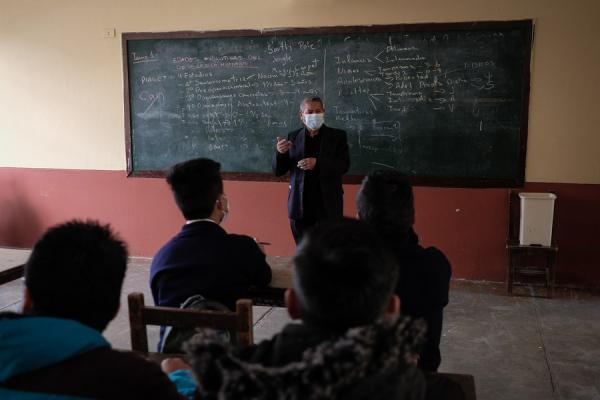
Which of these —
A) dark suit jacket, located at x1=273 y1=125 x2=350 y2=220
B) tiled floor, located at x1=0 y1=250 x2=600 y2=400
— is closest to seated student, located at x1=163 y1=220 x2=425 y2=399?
tiled floor, located at x1=0 y1=250 x2=600 y2=400

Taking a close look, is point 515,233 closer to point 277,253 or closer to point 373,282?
point 277,253

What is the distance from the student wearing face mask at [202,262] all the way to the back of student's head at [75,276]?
67cm

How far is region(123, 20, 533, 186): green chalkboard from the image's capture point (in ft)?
13.7

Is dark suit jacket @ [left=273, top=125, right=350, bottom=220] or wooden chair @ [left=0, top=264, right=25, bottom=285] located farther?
dark suit jacket @ [left=273, top=125, right=350, bottom=220]

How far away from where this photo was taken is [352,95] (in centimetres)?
442

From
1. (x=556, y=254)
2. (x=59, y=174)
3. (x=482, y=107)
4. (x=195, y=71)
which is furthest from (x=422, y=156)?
(x=59, y=174)

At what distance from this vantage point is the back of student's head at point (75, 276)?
1.08 meters

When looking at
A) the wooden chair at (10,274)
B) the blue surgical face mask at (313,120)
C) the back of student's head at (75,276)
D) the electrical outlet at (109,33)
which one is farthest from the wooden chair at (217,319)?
the electrical outlet at (109,33)

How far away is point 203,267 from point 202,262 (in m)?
0.02

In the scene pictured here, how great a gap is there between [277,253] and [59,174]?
2.19 meters

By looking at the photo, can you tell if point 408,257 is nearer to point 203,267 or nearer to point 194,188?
point 203,267

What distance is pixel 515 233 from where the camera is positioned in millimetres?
4242

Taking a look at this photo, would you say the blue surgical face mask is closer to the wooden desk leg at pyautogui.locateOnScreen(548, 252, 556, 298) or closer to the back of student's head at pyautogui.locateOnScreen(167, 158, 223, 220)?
the back of student's head at pyautogui.locateOnScreen(167, 158, 223, 220)

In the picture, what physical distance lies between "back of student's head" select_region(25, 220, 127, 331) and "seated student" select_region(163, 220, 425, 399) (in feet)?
0.93
